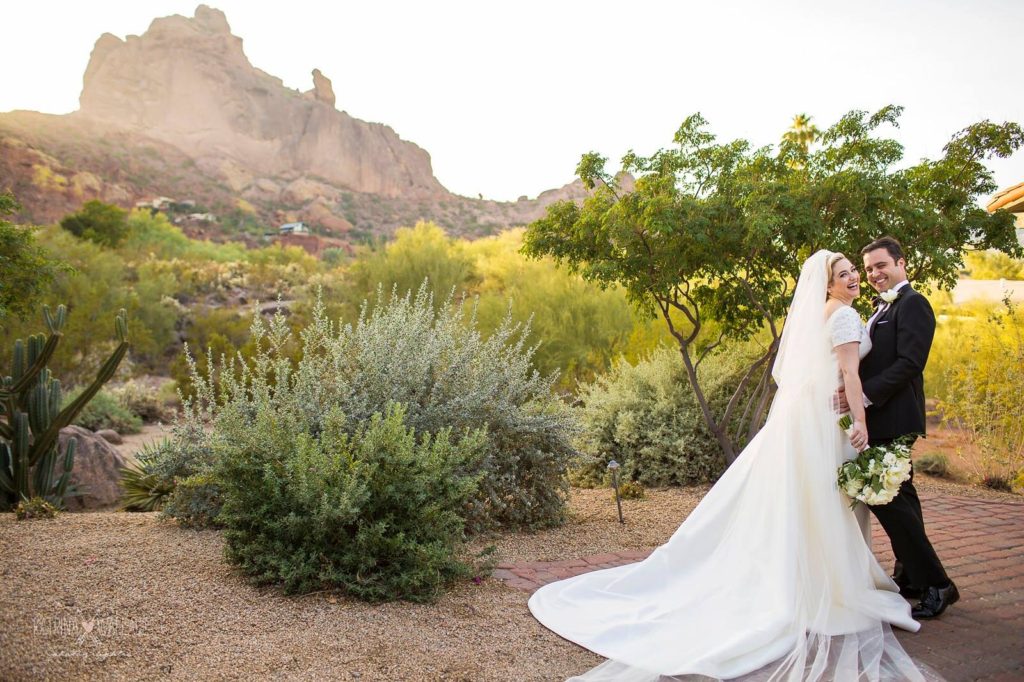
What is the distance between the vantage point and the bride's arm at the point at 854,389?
428 cm

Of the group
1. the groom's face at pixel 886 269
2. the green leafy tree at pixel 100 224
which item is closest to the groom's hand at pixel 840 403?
the groom's face at pixel 886 269

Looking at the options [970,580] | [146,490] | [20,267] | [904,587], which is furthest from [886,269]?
[20,267]

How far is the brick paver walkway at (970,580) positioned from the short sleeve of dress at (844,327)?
1.66 metres

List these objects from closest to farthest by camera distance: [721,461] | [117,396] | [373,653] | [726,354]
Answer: [373,653] → [721,461] → [726,354] → [117,396]

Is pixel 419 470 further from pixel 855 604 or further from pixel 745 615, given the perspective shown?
pixel 855 604

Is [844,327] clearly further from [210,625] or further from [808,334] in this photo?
[210,625]

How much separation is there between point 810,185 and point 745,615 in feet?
16.1

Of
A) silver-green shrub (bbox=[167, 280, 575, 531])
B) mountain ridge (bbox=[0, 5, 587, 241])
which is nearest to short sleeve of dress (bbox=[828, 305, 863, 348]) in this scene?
silver-green shrub (bbox=[167, 280, 575, 531])

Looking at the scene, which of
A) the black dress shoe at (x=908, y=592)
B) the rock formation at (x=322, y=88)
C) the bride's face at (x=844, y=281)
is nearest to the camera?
the bride's face at (x=844, y=281)

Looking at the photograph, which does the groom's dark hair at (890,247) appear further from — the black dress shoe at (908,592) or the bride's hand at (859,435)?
the black dress shoe at (908,592)

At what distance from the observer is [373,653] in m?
3.58

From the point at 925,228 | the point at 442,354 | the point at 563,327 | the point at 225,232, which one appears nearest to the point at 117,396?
the point at 563,327

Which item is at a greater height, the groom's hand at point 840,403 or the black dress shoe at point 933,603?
the groom's hand at point 840,403

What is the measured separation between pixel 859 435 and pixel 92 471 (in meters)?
9.06
